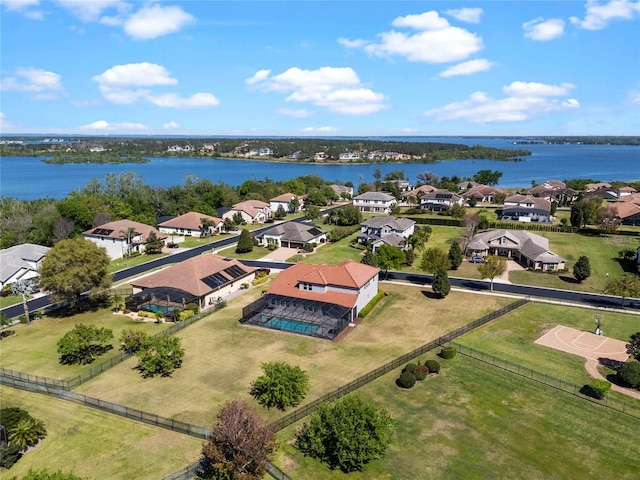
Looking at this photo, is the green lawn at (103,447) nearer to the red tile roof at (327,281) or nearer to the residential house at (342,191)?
the red tile roof at (327,281)

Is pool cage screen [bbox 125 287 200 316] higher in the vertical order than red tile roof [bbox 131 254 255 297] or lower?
lower

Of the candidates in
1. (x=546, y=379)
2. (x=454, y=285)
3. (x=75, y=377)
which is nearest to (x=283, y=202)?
(x=454, y=285)

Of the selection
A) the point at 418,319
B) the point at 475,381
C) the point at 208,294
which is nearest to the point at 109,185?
the point at 208,294

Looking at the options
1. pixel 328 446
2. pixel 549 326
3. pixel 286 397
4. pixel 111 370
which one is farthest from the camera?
pixel 549 326

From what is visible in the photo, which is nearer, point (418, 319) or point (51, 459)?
point (51, 459)

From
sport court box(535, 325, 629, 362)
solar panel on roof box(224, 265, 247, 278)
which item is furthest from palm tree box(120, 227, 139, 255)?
sport court box(535, 325, 629, 362)

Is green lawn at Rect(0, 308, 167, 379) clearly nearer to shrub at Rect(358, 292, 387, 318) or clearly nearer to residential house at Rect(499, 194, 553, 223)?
shrub at Rect(358, 292, 387, 318)

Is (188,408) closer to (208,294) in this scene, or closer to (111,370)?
(111,370)
